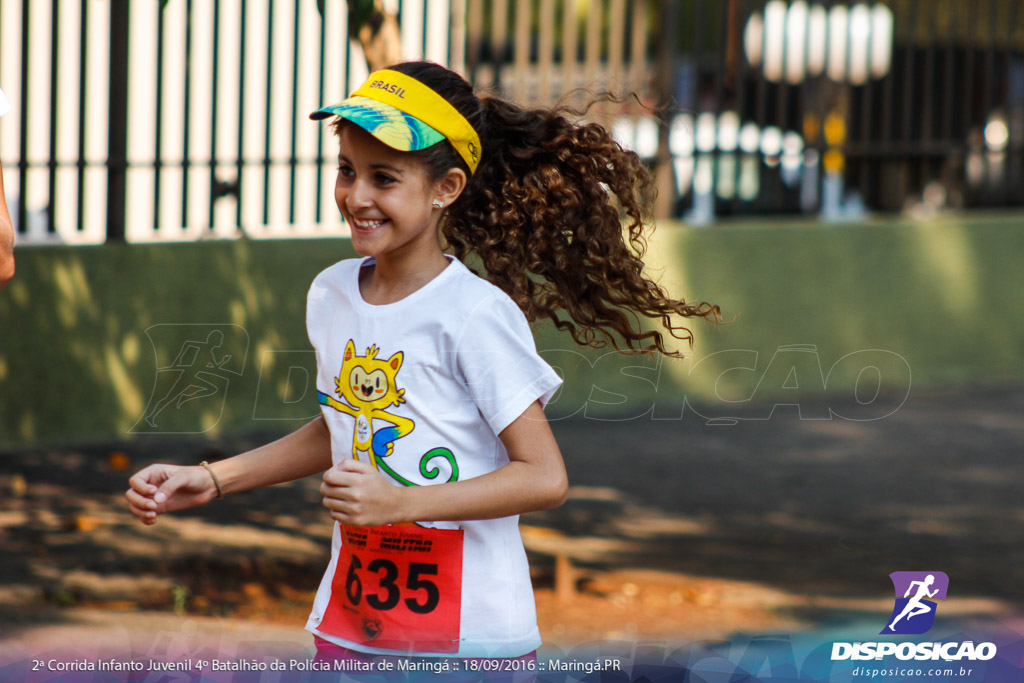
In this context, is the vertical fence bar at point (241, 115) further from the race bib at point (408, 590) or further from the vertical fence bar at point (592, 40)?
the race bib at point (408, 590)

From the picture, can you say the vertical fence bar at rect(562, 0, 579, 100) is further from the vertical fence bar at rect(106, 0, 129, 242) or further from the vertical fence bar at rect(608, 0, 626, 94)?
the vertical fence bar at rect(106, 0, 129, 242)

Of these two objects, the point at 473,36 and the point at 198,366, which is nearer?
the point at 198,366

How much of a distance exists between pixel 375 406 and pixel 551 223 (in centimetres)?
57

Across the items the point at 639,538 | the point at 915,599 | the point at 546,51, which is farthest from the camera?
the point at 546,51

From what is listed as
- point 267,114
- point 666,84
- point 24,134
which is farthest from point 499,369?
Result: point 666,84

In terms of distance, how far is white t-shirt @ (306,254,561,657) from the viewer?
7.47 ft

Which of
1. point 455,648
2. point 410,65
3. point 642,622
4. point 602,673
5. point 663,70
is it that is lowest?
point 642,622

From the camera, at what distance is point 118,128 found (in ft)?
22.0

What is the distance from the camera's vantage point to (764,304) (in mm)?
8266

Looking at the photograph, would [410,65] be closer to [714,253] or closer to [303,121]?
[303,121]

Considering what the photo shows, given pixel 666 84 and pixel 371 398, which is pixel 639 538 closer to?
pixel 371 398

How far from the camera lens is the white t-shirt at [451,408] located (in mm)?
2275

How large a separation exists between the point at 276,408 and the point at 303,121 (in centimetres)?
159

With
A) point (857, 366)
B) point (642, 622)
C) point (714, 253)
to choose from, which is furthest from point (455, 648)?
point (857, 366)
